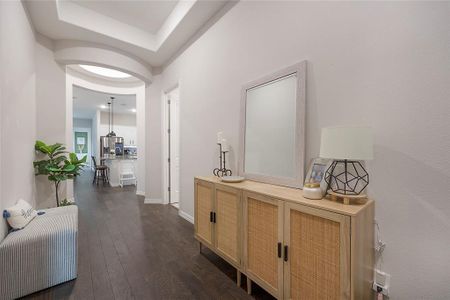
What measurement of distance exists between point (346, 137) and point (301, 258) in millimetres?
845

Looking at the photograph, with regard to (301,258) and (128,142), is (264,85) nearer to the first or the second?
(301,258)

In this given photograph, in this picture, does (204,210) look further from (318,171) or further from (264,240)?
(318,171)

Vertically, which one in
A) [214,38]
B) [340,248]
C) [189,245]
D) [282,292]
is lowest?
[189,245]

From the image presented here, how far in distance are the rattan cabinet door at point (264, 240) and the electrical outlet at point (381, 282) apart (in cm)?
63

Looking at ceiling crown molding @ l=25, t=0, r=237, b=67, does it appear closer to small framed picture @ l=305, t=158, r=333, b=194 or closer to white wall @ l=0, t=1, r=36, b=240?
white wall @ l=0, t=1, r=36, b=240

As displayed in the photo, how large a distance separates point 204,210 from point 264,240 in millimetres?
869

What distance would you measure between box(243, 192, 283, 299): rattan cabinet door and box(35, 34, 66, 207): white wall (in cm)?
355

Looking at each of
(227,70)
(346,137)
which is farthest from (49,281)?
(227,70)

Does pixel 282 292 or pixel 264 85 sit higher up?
pixel 264 85

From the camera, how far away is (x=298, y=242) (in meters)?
1.31

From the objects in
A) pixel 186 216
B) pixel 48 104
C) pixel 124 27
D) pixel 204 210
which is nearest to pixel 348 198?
pixel 204 210

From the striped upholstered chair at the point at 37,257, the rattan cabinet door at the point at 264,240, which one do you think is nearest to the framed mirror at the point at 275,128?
the rattan cabinet door at the point at 264,240

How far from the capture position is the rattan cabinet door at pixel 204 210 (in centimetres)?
209

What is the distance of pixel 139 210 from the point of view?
12.7 feet
